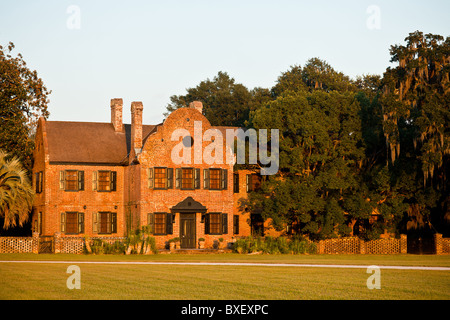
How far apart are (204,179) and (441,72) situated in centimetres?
1601

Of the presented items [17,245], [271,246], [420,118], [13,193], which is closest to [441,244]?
[420,118]

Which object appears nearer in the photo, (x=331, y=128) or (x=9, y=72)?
(x=331, y=128)

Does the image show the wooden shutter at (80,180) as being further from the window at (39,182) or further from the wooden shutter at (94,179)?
the window at (39,182)

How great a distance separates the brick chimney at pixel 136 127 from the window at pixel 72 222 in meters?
5.85

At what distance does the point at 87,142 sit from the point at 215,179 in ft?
31.3

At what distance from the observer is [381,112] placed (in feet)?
138

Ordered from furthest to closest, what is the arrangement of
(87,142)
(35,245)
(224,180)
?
Result: (87,142) < (224,180) < (35,245)

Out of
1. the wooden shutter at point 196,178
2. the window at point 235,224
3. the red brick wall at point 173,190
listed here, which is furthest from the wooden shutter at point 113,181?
the window at point 235,224

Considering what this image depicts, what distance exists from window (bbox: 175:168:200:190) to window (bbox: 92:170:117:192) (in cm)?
520

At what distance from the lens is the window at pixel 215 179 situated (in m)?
44.4

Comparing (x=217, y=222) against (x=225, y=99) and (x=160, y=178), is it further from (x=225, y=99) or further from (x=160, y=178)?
(x=225, y=99)

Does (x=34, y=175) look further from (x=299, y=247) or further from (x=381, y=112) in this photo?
(x=381, y=112)

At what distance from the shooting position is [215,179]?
44.8 metres
